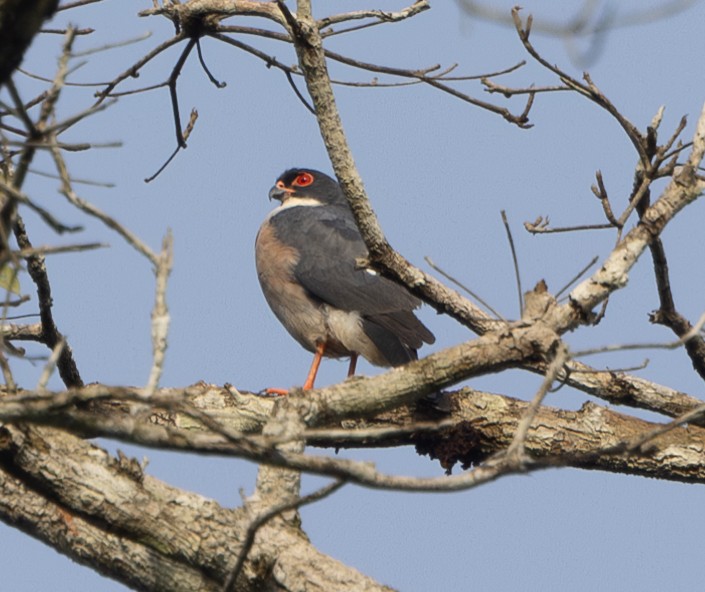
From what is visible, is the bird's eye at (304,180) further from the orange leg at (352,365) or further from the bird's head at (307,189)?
the orange leg at (352,365)

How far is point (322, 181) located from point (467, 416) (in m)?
3.87

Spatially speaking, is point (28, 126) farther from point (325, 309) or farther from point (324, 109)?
point (325, 309)

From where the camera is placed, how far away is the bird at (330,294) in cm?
700

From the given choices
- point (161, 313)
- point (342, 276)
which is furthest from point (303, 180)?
point (161, 313)

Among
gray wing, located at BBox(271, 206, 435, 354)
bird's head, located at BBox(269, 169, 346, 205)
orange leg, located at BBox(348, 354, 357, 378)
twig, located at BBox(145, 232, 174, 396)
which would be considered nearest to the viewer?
twig, located at BBox(145, 232, 174, 396)

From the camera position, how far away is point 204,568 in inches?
157

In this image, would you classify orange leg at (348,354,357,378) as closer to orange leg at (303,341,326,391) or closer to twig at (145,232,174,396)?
orange leg at (303,341,326,391)

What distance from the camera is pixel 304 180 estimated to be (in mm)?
9156

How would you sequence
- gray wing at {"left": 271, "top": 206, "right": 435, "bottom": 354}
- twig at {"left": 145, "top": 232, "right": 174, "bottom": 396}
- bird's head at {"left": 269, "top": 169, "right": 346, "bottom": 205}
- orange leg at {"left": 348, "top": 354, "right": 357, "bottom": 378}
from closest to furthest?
twig at {"left": 145, "top": 232, "right": 174, "bottom": 396} < gray wing at {"left": 271, "top": 206, "right": 435, "bottom": 354} < orange leg at {"left": 348, "top": 354, "right": 357, "bottom": 378} < bird's head at {"left": 269, "top": 169, "right": 346, "bottom": 205}

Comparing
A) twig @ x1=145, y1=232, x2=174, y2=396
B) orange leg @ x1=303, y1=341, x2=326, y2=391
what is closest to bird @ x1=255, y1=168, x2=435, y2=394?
orange leg @ x1=303, y1=341, x2=326, y2=391

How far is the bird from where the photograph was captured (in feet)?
23.0

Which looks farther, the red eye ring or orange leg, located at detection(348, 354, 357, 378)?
the red eye ring

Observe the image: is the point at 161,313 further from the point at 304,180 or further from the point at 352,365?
the point at 304,180

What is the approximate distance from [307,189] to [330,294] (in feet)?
6.39
